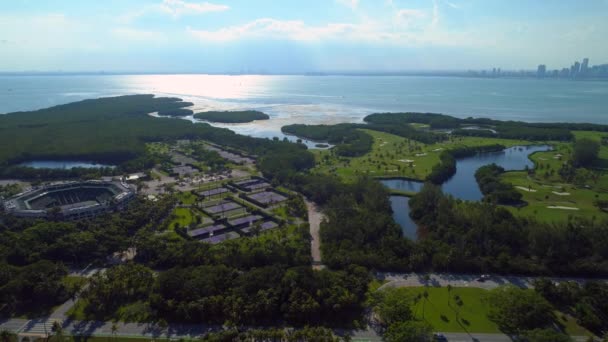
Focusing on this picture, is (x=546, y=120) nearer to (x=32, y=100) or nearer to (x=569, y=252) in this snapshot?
(x=569, y=252)

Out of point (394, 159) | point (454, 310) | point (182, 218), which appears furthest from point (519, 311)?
point (394, 159)

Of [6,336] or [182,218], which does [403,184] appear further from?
[6,336]

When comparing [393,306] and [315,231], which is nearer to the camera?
[393,306]

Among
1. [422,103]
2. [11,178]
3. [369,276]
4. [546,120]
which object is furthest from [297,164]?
[422,103]

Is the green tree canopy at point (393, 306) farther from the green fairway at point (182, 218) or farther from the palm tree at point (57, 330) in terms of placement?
the green fairway at point (182, 218)

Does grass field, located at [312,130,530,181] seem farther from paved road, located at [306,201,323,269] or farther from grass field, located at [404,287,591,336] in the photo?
grass field, located at [404,287,591,336]

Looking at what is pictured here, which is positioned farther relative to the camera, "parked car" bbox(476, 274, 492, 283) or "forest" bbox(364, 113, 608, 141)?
"forest" bbox(364, 113, 608, 141)

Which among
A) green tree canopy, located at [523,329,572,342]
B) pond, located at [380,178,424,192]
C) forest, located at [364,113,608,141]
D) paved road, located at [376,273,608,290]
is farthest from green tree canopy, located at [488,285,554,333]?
forest, located at [364,113,608,141]
